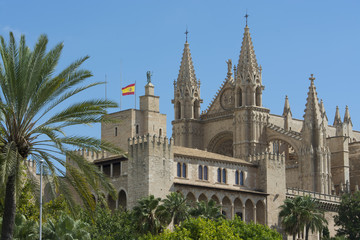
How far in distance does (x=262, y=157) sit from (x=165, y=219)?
19810 mm

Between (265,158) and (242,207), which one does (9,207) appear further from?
(265,158)

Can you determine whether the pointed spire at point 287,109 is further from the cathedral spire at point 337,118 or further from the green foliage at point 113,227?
the green foliage at point 113,227

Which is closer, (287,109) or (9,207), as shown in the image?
(9,207)

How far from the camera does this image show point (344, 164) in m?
88.3

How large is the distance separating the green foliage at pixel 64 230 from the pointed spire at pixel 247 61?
4433 cm

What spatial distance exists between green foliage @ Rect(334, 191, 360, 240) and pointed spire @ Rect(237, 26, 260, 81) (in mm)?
16382

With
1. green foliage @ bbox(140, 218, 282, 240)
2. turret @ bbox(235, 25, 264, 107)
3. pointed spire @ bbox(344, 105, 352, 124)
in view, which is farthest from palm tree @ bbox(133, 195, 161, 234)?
pointed spire @ bbox(344, 105, 352, 124)

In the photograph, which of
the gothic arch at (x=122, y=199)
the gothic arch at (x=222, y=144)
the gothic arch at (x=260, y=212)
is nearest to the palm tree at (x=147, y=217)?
the gothic arch at (x=122, y=199)

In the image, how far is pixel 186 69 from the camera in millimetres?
92375

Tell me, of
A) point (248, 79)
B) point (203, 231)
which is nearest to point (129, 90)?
point (248, 79)

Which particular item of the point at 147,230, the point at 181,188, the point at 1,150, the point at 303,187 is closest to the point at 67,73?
the point at 1,150

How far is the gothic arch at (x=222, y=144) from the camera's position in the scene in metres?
90.4

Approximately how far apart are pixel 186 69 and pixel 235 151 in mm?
12360

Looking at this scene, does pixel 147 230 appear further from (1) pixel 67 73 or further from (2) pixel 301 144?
(2) pixel 301 144
